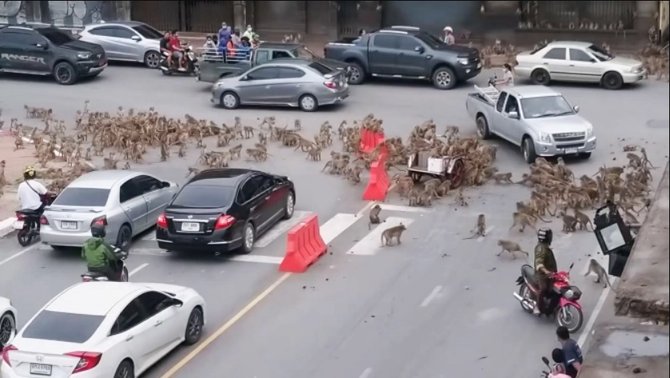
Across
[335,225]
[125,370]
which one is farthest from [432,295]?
[125,370]

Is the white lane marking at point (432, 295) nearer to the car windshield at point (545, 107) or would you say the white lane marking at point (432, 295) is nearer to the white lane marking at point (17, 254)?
the white lane marking at point (17, 254)

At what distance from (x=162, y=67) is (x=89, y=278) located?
2000cm

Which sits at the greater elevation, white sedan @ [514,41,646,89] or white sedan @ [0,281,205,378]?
white sedan @ [514,41,646,89]

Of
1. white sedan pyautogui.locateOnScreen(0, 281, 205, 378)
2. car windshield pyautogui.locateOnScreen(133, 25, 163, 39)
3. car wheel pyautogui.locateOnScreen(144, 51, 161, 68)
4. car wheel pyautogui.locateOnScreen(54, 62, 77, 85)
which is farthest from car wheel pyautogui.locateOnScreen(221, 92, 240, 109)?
white sedan pyautogui.locateOnScreen(0, 281, 205, 378)

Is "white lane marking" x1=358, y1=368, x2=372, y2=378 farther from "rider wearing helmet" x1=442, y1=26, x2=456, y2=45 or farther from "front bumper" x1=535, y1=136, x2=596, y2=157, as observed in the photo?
"rider wearing helmet" x1=442, y1=26, x2=456, y2=45

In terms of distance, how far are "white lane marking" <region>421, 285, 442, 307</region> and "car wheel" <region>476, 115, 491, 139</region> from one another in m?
10.0

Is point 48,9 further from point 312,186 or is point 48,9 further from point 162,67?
point 312,186

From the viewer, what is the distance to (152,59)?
3741 centimetres

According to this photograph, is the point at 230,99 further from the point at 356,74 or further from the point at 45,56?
the point at 45,56

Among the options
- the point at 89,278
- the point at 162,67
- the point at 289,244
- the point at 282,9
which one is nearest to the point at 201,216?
the point at 289,244

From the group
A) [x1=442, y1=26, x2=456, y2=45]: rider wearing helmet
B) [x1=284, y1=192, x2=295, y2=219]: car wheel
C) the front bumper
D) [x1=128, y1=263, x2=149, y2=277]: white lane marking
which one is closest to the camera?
[x1=128, y1=263, x2=149, y2=277]: white lane marking

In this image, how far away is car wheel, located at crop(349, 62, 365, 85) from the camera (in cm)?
3481

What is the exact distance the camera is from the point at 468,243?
20.8 meters

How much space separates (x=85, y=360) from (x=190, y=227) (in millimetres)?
6215
